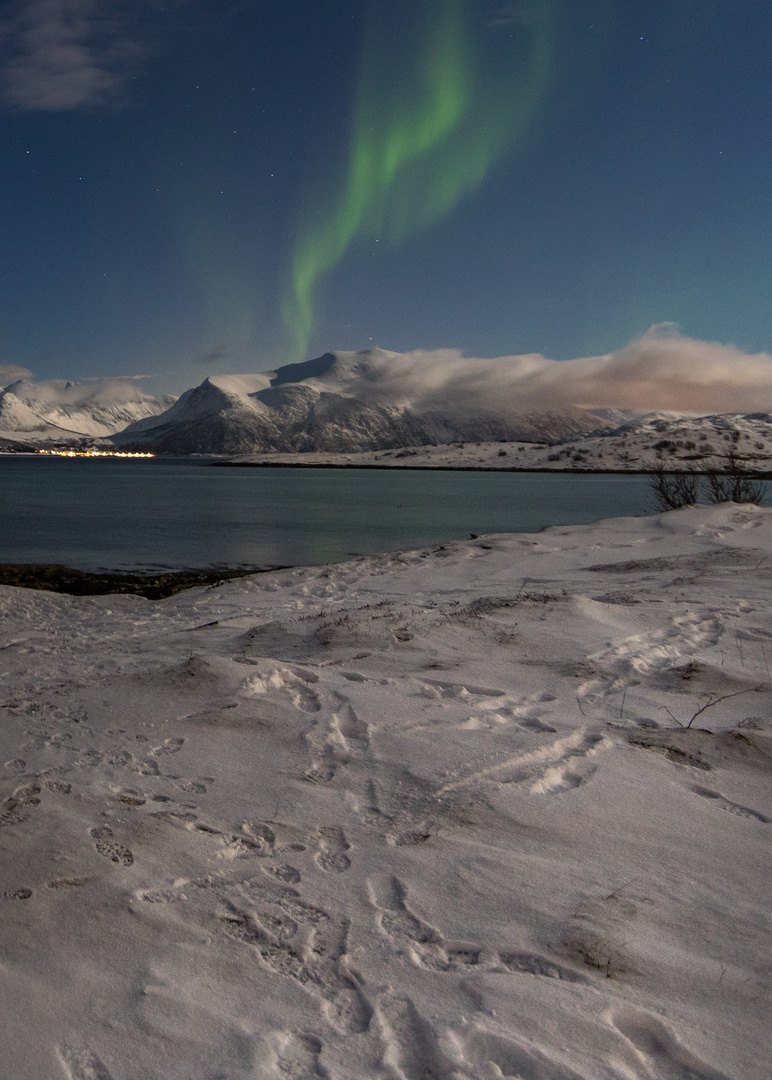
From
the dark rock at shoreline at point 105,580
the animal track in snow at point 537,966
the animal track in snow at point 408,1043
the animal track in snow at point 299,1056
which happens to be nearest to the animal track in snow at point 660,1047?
the animal track in snow at point 537,966

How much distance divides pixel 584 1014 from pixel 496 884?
32.0 inches

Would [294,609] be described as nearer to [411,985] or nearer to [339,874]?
[339,874]

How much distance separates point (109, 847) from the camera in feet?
10.9

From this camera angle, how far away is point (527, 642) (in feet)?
24.0

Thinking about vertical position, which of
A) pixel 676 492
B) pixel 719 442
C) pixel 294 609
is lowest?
pixel 294 609

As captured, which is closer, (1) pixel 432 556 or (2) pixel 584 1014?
(2) pixel 584 1014

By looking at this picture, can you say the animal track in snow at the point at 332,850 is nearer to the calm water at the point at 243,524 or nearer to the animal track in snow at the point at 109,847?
the animal track in snow at the point at 109,847

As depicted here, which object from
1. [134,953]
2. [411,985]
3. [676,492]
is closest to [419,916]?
[411,985]

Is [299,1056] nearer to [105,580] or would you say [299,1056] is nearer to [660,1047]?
[660,1047]

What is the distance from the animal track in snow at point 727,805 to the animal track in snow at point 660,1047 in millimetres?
1905

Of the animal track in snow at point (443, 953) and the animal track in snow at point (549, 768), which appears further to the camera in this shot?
the animal track in snow at point (549, 768)

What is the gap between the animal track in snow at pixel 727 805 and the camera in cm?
384

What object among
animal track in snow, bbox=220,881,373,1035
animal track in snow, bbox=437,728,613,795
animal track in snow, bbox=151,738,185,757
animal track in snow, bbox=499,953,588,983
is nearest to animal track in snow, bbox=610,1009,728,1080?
animal track in snow, bbox=499,953,588,983

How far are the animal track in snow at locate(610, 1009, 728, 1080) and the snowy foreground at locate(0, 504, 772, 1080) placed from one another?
0.03 feet
